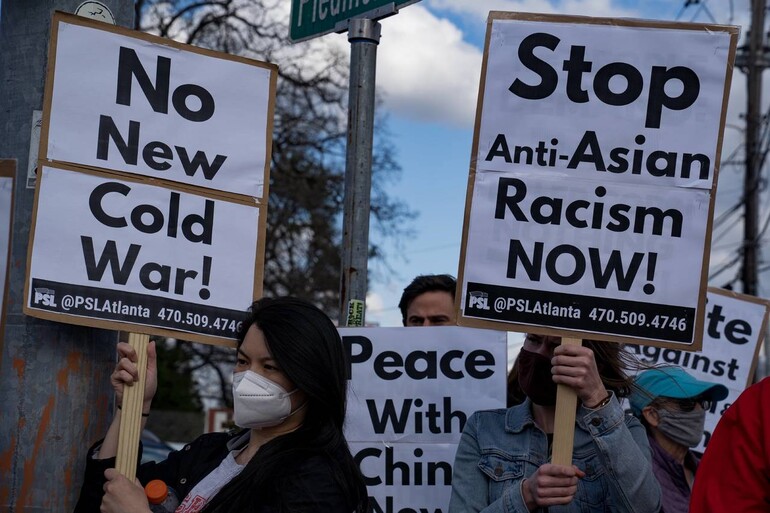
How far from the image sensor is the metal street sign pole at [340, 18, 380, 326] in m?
4.30

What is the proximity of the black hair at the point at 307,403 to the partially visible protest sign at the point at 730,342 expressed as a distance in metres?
4.01

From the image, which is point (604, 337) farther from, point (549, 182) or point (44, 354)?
point (44, 354)

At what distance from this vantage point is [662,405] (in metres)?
4.73

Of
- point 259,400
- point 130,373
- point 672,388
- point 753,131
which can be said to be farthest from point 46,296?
point 753,131

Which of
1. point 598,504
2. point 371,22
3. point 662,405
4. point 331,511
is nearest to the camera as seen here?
point 331,511

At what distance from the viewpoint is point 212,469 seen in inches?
118

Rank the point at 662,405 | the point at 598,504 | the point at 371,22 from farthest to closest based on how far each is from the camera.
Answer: the point at 662,405
the point at 371,22
the point at 598,504

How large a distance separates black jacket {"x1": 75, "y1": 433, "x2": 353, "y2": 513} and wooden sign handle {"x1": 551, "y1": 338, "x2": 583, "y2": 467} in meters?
0.69

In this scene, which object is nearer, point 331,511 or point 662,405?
point 331,511

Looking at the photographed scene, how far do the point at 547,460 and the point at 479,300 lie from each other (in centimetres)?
54

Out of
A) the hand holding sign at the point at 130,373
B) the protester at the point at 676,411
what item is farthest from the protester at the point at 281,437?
the protester at the point at 676,411

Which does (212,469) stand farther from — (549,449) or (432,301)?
(432,301)

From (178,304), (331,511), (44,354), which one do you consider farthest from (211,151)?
(331,511)

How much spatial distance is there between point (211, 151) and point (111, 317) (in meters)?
0.65
